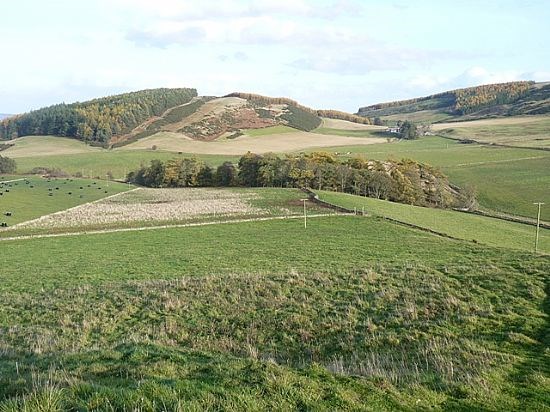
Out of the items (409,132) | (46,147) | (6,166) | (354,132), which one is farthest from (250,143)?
(6,166)

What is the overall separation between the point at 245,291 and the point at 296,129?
173 metres

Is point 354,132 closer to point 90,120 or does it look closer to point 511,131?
point 511,131

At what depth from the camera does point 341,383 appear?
384 inches

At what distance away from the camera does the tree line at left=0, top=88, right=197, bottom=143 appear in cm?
17138

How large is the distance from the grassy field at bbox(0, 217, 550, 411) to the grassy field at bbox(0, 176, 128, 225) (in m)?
33.7

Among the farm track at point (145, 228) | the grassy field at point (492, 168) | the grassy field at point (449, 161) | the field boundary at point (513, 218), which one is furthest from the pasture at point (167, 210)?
the grassy field at point (449, 161)

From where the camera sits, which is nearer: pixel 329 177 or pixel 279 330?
pixel 279 330

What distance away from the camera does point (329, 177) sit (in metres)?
85.9

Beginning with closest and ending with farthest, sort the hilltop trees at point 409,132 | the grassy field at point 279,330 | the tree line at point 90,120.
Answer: the grassy field at point 279,330
the tree line at point 90,120
the hilltop trees at point 409,132

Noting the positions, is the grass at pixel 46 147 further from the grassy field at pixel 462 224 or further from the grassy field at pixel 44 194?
the grassy field at pixel 462 224

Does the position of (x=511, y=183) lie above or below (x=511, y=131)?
below

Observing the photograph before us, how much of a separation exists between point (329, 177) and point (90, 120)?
12038 centimetres

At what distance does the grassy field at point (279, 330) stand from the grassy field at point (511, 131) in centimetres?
11960

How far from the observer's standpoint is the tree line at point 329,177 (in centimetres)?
8144
